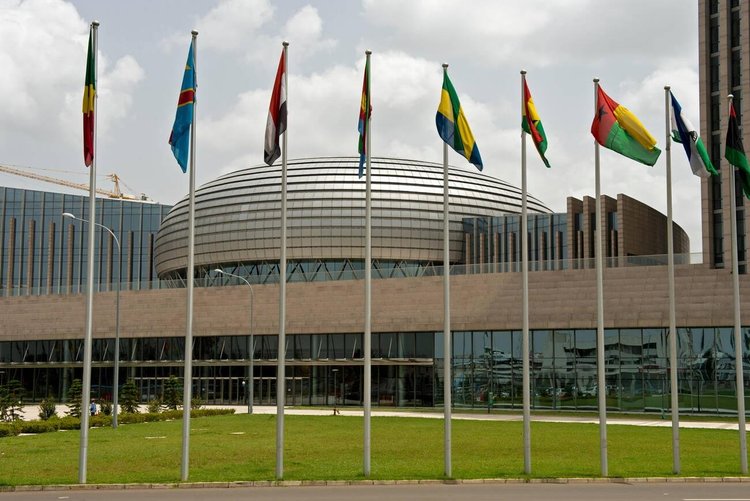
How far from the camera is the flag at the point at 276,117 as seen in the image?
2409 centimetres

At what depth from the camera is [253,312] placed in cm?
6869

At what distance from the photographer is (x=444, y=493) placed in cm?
2205

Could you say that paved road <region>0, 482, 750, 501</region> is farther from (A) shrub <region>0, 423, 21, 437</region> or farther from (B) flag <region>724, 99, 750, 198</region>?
(A) shrub <region>0, 423, 21, 437</region>

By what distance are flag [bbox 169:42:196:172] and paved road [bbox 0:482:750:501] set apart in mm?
7927

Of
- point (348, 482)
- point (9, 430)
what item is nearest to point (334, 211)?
point (9, 430)

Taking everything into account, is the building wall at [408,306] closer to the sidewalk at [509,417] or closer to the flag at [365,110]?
the sidewalk at [509,417]

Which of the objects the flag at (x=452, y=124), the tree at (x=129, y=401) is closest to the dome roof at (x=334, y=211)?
the tree at (x=129, y=401)

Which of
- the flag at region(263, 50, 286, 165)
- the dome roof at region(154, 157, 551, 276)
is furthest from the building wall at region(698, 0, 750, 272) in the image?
the flag at region(263, 50, 286, 165)

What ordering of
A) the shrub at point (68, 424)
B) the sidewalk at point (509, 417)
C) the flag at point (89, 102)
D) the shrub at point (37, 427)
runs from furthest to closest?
the sidewalk at point (509, 417)
the shrub at point (68, 424)
the shrub at point (37, 427)
the flag at point (89, 102)

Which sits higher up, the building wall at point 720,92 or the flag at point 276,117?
the building wall at point 720,92

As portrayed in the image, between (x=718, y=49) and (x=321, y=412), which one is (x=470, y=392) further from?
(x=718, y=49)

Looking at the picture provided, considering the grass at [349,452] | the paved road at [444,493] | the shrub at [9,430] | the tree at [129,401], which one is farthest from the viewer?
the tree at [129,401]

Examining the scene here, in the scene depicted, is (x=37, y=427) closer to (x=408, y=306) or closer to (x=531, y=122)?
(x=408, y=306)

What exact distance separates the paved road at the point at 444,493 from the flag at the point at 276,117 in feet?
Result: 26.5
